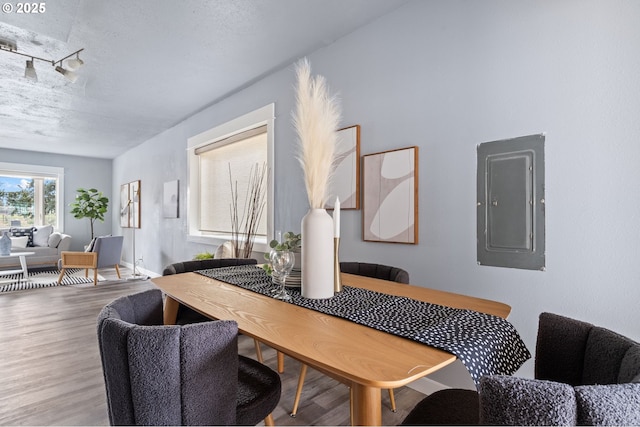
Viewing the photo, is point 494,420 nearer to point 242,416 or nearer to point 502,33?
point 242,416

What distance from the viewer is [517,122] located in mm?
1709

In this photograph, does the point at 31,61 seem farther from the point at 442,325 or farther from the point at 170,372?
the point at 442,325

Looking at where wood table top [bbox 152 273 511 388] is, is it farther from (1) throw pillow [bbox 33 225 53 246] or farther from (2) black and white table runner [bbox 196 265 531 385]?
(1) throw pillow [bbox 33 225 53 246]

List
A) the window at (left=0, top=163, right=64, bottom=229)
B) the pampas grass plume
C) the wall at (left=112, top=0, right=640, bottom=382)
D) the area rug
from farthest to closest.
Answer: the window at (left=0, top=163, right=64, bottom=229)
the area rug
the wall at (left=112, top=0, right=640, bottom=382)
the pampas grass plume

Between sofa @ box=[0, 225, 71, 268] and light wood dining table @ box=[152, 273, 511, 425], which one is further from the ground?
light wood dining table @ box=[152, 273, 511, 425]

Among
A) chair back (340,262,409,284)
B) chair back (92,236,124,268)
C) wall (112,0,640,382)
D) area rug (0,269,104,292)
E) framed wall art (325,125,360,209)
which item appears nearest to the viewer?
wall (112,0,640,382)

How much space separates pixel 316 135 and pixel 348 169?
1.42 meters

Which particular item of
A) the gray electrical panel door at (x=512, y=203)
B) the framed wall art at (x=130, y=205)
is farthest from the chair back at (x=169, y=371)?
the framed wall art at (x=130, y=205)

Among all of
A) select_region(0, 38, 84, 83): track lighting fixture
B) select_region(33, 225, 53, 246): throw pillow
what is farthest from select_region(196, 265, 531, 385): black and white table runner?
select_region(33, 225, 53, 246): throw pillow

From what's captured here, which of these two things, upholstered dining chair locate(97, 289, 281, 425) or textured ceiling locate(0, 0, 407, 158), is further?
textured ceiling locate(0, 0, 407, 158)

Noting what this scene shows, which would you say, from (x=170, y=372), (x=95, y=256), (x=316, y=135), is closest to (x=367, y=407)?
(x=170, y=372)

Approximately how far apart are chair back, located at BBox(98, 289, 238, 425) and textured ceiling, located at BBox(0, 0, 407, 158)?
214 centimetres

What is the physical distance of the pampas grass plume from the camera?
1.13m

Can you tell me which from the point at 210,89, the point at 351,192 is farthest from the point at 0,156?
the point at 351,192
